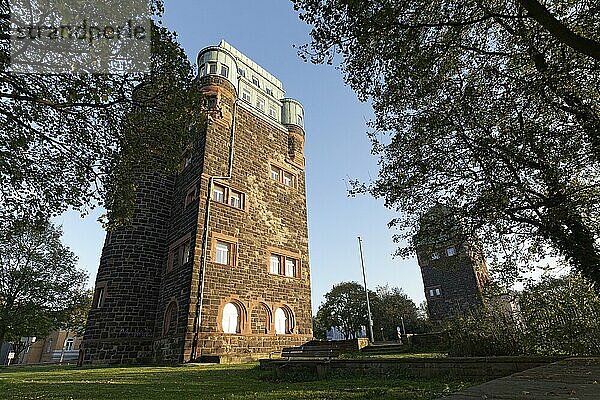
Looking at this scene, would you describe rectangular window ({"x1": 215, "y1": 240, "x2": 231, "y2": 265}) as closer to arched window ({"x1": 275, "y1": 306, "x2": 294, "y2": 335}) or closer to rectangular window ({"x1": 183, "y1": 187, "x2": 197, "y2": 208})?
rectangular window ({"x1": 183, "y1": 187, "x2": 197, "y2": 208})

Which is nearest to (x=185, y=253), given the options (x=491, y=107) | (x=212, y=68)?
(x=212, y=68)

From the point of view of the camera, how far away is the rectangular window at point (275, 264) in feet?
73.4

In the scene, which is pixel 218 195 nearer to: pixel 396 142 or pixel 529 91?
pixel 396 142

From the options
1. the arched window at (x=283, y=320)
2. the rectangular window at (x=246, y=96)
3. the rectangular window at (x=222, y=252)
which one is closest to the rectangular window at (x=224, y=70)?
the rectangular window at (x=246, y=96)

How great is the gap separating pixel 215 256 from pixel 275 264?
477 cm

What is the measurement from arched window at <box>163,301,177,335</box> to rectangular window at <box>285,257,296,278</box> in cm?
735

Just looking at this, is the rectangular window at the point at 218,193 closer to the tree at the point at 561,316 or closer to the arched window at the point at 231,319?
the arched window at the point at 231,319

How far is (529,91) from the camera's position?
27.3 feet

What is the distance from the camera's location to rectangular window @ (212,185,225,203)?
67.7 feet

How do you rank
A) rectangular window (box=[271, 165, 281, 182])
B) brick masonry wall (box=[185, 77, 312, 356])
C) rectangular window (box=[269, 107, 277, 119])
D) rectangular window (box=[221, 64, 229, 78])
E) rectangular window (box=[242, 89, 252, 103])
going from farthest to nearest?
rectangular window (box=[269, 107, 277, 119]), rectangular window (box=[242, 89, 252, 103]), rectangular window (box=[271, 165, 281, 182]), rectangular window (box=[221, 64, 229, 78]), brick masonry wall (box=[185, 77, 312, 356])

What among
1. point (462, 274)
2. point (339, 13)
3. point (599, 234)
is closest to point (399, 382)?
point (599, 234)

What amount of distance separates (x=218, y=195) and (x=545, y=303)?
1628cm

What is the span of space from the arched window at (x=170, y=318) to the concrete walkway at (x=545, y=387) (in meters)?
16.7

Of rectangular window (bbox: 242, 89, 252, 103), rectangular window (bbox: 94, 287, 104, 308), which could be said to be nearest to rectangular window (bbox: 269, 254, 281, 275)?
rectangular window (bbox: 94, 287, 104, 308)
